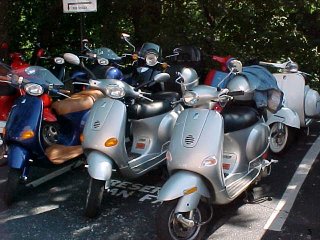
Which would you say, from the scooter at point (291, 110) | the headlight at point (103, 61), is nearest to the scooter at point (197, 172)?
the scooter at point (291, 110)

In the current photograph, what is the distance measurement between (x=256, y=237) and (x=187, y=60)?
3.15 metres

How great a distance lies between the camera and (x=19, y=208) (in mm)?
4441

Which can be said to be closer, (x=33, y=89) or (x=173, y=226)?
(x=173, y=226)

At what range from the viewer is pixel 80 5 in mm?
6660

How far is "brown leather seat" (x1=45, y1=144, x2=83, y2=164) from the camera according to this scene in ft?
15.3

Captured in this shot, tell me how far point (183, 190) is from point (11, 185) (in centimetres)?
172

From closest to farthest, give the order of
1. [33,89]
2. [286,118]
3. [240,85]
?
[33,89]
[240,85]
[286,118]

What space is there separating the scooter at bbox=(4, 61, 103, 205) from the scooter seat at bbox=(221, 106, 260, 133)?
1528 millimetres

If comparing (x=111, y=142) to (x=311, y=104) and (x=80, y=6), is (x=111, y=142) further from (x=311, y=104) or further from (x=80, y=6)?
(x=80, y=6)

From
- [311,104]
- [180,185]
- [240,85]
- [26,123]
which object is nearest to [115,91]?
[26,123]

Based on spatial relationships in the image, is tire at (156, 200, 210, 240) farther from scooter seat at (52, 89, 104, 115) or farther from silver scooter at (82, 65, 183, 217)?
scooter seat at (52, 89, 104, 115)

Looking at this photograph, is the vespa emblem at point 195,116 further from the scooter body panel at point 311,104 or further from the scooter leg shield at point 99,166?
the scooter body panel at point 311,104

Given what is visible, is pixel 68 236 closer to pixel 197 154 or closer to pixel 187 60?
pixel 197 154

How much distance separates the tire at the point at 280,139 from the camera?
5633 mm
